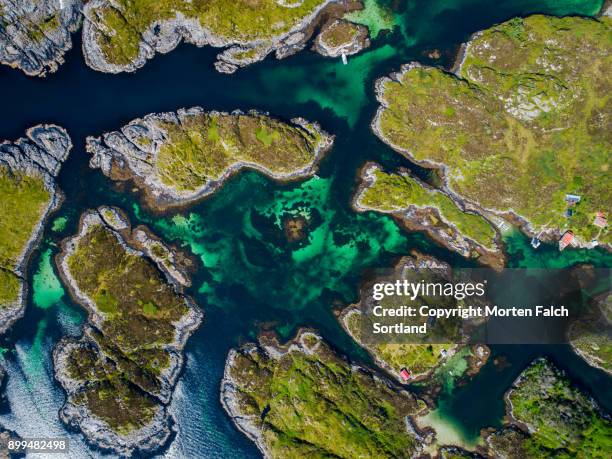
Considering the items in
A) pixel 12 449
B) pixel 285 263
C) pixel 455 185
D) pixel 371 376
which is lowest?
pixel 12 449

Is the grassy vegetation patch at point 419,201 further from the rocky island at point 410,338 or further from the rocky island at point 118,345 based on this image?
the rocky island at point 118,345

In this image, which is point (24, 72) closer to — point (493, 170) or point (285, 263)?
point (285, 263)

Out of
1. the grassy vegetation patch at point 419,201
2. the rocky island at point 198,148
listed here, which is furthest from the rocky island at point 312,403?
the rocky island at point 198,148

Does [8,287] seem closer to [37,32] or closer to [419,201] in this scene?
[37,32]

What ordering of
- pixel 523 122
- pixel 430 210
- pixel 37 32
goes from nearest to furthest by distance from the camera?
pixel 523 122, pixel 37 32, pixel 430 210

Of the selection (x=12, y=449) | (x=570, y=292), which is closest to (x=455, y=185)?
(x=570, y=292)

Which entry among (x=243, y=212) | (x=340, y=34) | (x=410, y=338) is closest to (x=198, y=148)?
(x=243, y=212)

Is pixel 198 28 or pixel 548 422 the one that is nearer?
pixel 548 422
